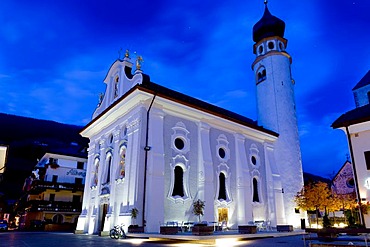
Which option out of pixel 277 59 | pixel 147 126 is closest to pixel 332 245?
pixel 147 126

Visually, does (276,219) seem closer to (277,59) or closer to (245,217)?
(245,217)

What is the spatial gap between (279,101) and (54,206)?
96.8 ft

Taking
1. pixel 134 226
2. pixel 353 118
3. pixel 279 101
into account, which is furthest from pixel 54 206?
pixel 353 118

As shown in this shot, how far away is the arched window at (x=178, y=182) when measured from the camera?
1951 centimetres

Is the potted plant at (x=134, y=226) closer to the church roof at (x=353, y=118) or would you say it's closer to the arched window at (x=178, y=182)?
the arched window at (x=178, y=182)

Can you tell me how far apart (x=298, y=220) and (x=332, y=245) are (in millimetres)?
21215

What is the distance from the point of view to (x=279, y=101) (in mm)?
30703

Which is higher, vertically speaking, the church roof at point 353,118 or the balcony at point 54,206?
the church roof at point 353,118

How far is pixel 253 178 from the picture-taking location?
83.5 ft

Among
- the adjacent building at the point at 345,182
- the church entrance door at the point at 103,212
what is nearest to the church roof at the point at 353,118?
the church entrance door at the point at 103,212

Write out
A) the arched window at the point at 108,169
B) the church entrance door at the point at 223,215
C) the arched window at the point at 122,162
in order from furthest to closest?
the arched window at the point at 108,169
the church entrance door at the point at 223,215
the arched window at the point at 122,162

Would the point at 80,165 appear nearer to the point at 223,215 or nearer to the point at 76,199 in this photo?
the point at 76,199

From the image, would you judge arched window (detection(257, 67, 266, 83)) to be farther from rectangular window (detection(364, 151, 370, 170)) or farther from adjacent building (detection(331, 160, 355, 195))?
adjacent building (detection(331, 160, 355, 195))

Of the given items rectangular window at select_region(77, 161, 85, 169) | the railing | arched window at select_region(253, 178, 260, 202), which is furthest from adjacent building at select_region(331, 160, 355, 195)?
rectangular window at select_region(77, 161, 85, 169)
